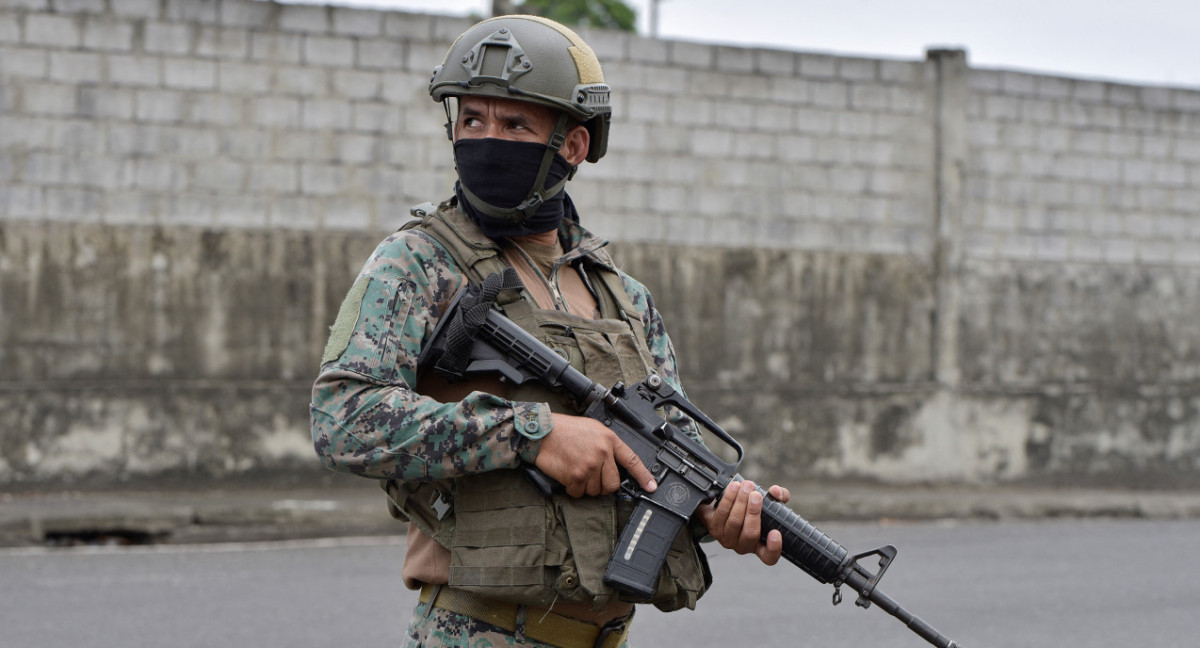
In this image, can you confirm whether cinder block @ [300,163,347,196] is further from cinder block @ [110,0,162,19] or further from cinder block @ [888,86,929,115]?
cinder block @ [888,86,929,115]

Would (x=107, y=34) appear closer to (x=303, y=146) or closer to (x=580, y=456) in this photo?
(x=303, y=146)

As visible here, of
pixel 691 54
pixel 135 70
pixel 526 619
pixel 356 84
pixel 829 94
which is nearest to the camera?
pixel 526 619

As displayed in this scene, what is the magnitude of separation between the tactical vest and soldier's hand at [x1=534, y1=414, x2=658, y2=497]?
49mm

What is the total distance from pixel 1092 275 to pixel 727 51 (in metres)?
3.62

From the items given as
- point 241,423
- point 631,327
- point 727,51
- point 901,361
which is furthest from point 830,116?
point 631,327

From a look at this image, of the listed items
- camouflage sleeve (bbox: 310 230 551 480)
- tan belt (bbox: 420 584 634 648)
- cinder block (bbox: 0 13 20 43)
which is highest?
cinder block (bbox: 0 13 20 43)

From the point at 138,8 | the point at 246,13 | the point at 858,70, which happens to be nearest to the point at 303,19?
the point at 246,13

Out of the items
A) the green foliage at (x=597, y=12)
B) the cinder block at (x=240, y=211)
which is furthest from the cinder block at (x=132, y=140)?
the green foliage at (x=597, y=12)

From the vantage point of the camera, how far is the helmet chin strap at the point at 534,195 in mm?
2365

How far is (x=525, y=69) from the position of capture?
2318mm

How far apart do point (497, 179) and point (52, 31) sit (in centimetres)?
729

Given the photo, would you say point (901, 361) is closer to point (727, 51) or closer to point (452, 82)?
point (727, 51)

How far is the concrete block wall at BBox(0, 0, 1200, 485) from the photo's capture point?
8.74 meters

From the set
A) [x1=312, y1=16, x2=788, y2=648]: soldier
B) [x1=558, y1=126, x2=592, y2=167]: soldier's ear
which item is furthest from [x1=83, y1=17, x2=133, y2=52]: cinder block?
[x1=558, y1=126, x2=592, y2=167]: soldier's ear
